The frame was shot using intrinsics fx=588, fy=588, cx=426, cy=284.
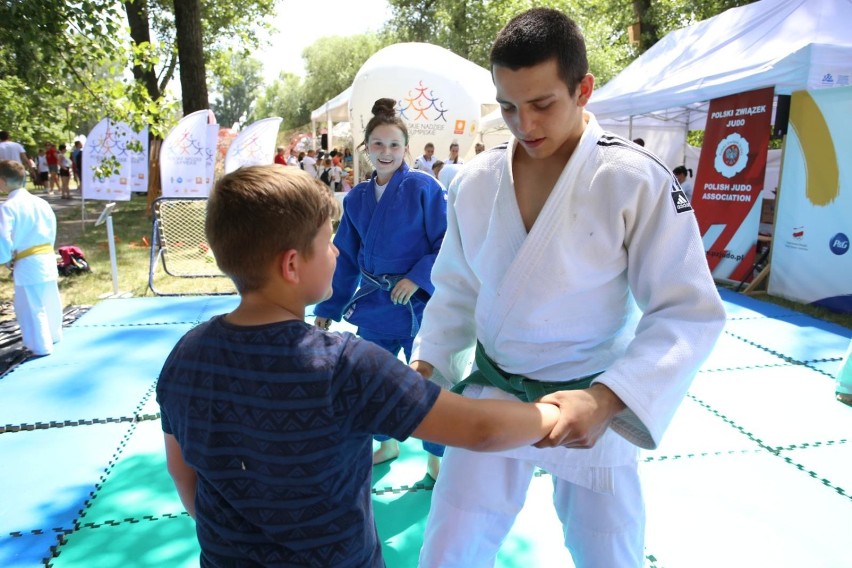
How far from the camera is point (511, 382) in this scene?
5.44ft

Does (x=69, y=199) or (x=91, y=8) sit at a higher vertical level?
(x=91, y=8)

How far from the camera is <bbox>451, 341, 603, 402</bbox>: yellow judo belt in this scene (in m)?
1.58

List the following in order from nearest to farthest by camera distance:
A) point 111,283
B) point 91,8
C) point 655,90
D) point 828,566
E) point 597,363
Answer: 1. point 597,363
2. point 828,566
3. point 91,8
4. point 111,283
5. point 655,90

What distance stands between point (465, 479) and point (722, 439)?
102 inches

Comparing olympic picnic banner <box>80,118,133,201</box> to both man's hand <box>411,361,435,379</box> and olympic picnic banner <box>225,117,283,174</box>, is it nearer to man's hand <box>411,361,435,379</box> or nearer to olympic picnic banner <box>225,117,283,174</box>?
olympic picnic banner <box>225,117,283,174</box>

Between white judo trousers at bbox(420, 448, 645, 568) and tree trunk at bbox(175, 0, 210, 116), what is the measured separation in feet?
41.8

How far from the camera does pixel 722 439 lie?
3.55 m

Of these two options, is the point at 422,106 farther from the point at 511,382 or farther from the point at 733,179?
the point at 511,382

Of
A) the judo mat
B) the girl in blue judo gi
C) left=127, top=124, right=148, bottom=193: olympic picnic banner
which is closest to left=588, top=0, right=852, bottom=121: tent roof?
the judo mat

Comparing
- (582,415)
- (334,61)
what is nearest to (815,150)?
(582,415)

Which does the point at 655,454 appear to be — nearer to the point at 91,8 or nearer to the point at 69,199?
the point at 91,8

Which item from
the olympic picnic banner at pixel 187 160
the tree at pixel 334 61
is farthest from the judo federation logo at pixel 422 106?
the tree at pixel 334 61

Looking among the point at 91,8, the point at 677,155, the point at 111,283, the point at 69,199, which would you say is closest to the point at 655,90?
the point at 677,155

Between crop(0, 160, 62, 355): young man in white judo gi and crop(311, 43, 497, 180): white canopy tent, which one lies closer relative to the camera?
crop(0, 160, 62, 355): young man in white judo gi
